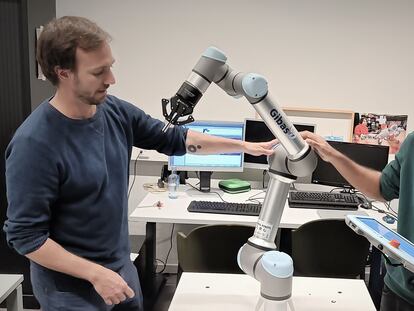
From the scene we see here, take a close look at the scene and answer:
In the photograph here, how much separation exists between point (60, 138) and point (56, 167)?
0.09 m

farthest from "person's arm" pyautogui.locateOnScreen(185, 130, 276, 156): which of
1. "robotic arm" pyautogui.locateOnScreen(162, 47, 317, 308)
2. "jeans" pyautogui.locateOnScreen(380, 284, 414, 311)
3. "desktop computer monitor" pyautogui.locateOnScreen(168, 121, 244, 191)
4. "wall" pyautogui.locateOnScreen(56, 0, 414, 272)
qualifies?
"wall" pyautogui.locateOnScreen(56, 0, 414, 272)

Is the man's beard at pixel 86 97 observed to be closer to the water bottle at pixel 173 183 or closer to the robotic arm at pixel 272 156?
the robotic arm at pixel 272 156

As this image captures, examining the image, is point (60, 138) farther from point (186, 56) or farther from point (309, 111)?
point (309, 111)

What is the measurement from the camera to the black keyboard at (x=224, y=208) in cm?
252

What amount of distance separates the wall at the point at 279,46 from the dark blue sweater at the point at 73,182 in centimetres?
164

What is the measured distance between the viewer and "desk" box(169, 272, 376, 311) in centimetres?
133

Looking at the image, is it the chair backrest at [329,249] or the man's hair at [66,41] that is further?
the chair backrest at [329,249]

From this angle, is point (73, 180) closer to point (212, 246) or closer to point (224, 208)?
point (212, 246)

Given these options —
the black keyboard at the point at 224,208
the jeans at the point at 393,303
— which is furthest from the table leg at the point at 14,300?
the jeans at the point at 393,303

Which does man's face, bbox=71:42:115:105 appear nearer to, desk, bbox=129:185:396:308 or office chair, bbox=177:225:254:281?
office chair, bbox=177:225:254:281

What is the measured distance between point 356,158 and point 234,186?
0.86 meters

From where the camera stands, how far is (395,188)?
150 cm

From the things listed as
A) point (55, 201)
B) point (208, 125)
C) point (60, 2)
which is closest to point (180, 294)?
point (55, 201)

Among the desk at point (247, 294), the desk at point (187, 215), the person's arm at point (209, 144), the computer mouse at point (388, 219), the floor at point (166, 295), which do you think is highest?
the person's arm at point (209, 144)
